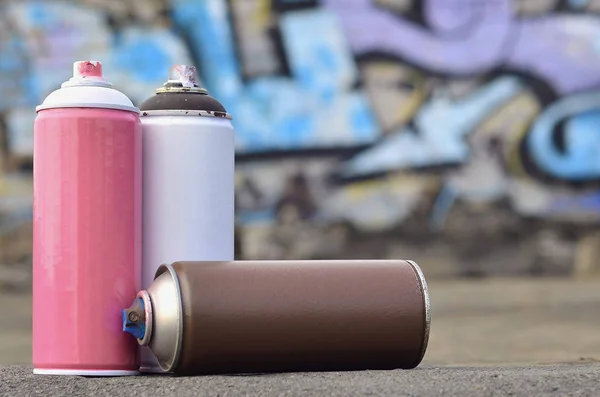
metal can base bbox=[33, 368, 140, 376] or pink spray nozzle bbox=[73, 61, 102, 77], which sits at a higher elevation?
pink spray nozzle bbox=[73, 61, 102, 77]

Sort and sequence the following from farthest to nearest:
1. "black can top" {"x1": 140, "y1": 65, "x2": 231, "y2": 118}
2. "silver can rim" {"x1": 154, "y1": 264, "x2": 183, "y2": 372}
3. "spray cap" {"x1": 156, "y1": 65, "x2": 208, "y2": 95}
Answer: "spray cap" {"x1": 156, "y1": 65, "x2": 208, "y2": 95}
"black can top" {"x1": 140, "y1": 65, "x2": 231, "y2": 118}
"silver can rim" {"x1": 154, "y1": 264, "x2": 183, "y2": 372}

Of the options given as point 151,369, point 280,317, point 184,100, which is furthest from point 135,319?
point 184,100

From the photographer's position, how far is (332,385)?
303cm

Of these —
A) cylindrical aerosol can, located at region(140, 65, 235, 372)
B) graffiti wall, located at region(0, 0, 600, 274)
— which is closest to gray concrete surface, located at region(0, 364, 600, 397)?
cylindrical aerosol can, located at region(140, 65, 235, 372)

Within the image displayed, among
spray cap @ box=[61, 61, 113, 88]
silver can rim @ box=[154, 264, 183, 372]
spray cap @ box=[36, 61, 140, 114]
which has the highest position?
spray cap @ box=[61, 61, 113, 88]

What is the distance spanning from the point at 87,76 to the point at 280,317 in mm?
1032

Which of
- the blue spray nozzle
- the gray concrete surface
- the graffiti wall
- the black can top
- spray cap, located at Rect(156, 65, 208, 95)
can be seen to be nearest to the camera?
the gray concrete surface

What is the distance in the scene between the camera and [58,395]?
10.2 ft

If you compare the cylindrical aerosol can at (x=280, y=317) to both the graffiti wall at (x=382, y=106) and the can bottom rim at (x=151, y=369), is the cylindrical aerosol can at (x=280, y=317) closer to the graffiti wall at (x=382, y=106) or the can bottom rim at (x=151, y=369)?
the can bottom rim at (x=151, y=369)

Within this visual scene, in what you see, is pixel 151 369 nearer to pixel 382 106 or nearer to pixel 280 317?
pixel 280 317

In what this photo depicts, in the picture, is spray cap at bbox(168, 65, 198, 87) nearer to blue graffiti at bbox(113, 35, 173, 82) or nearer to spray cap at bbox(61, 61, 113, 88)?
spray cap at bbox(61, 61, 113, 88)

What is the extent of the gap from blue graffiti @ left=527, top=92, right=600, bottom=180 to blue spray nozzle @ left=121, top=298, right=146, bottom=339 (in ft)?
21.0

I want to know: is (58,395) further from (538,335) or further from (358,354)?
(538,335)

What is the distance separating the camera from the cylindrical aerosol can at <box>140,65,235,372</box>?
361cm
